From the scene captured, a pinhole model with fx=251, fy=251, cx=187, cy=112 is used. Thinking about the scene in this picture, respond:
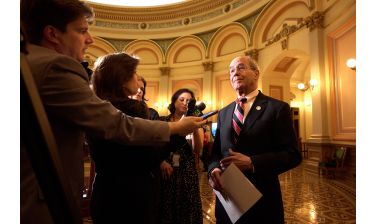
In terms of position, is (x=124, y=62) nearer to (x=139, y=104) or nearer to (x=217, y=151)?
(x=139, y=104)

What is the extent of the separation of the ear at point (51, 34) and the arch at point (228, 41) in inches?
402

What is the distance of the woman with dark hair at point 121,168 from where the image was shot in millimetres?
1330

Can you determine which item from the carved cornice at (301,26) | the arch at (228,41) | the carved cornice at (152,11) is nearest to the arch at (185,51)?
the arch at (228,41)

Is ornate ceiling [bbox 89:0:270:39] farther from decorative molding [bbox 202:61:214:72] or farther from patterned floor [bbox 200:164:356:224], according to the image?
patterned floor [bbox 200:164:356:224]

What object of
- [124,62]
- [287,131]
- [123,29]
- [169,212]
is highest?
[123,29]

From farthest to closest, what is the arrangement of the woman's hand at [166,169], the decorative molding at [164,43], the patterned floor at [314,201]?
the decorative molding at [164,43] < the patterned floor at [314,201] < the woman's hand at [166,169]

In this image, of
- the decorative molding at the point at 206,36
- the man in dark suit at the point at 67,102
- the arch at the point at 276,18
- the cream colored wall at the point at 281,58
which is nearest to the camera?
the man in dark suit at the point at 67,102

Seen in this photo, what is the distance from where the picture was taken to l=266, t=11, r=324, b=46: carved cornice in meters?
6.96

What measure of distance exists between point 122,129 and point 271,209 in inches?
45.6

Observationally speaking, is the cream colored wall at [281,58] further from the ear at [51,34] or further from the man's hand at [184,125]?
the ear at [51,34]

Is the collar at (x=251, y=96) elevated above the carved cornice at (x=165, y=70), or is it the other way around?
the carved cornice at (x=165, y=70)

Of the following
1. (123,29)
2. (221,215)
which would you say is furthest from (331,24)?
(123,29)

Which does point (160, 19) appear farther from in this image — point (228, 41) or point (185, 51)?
point (228, 41)

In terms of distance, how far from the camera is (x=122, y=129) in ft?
3.30
